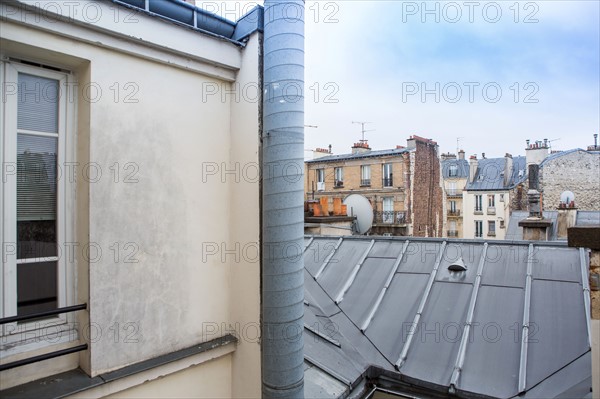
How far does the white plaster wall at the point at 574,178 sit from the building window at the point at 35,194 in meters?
25.3

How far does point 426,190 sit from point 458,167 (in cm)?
1025

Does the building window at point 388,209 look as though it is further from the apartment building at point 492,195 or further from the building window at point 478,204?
the building window at point 478,204

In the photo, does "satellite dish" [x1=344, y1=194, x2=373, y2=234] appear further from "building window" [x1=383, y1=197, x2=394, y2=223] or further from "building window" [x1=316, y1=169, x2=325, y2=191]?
"building window" [x1=316, y1=169, x2=325, y2=191]

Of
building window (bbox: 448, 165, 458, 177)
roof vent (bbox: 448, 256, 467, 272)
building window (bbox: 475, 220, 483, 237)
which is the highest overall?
building window (bbox: 448, 165, 458, 177)

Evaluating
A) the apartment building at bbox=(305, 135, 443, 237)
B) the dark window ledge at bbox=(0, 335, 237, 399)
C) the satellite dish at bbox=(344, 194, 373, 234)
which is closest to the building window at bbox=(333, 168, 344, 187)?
the apartment building at bbox=(305, 135, 443, 237)

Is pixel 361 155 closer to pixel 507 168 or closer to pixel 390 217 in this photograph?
pixel 390 217

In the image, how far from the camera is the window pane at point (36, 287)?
6.09 feet

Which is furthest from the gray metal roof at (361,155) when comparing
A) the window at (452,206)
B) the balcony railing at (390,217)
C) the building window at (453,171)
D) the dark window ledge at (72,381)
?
the dark window ledge at (72,381)

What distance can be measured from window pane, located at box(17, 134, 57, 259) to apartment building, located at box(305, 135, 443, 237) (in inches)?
784

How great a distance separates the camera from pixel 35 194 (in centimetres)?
193

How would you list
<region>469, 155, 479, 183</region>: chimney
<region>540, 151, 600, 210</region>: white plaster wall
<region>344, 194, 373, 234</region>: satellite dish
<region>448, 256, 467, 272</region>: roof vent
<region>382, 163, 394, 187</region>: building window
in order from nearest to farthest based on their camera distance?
<region>448, 256, 467, 272</region>: roof vent
<region>344, 194, 373, 234</region>: satellite dish
<region>540, 151, 600, 210</region>: white plaster wall
<region>382, 163, 394, 187</region>: building window
<region>469, 155, 479, 183</region>: chimney

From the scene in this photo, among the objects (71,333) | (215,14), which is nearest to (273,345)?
(71,333)

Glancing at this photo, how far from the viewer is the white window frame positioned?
1.80m

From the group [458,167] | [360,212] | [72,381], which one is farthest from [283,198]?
[458,167]
